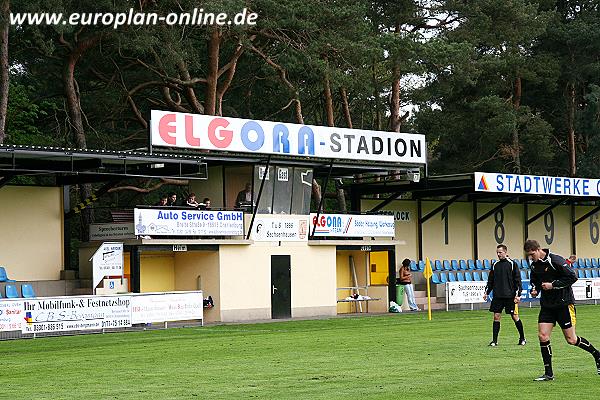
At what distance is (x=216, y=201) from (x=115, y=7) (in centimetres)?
792

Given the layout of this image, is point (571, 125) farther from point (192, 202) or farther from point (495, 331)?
point (495, 331)

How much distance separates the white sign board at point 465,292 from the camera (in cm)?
4175

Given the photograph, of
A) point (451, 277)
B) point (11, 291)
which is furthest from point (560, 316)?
point (451, 277)

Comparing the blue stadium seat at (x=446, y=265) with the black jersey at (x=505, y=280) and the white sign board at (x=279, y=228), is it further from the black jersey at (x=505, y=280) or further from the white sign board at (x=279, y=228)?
the black jersey at (x=505, y=280)

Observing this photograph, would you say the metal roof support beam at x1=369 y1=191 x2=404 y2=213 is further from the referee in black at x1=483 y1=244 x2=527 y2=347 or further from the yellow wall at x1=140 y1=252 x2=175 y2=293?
the referee in black at x1=483 y1=244 x2=527 y2=347

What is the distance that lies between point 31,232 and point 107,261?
367 centimetres

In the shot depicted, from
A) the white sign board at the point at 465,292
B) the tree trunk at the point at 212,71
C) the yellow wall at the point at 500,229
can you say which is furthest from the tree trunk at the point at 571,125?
the tree trunk at the point at 212,71

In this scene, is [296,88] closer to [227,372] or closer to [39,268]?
[39,268]

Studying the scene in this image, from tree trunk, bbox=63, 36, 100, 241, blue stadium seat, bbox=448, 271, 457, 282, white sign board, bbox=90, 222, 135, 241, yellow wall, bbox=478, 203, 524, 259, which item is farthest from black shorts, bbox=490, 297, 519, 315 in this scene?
yellow wall, bbox=478, 203, 524, 259

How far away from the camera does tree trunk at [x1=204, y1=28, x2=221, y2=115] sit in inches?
1766

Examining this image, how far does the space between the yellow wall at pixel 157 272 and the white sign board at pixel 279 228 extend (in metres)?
2.89

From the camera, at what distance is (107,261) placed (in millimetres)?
34375

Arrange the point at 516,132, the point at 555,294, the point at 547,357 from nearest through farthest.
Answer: the point at 547,357
the point at 555,294
the point at 516,132

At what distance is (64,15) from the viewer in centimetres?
3884
